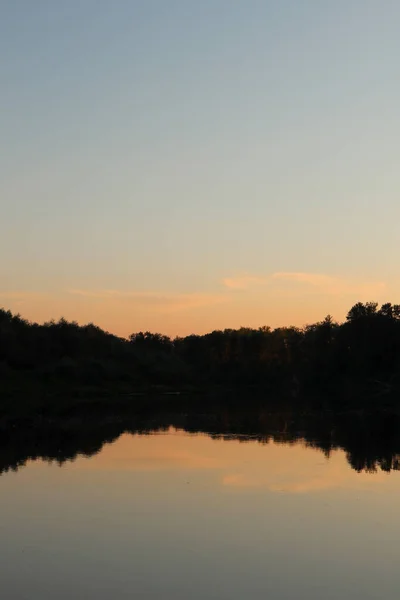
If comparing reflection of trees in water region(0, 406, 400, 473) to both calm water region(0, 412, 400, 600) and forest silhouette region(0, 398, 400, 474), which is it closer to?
forest silhouette region(0, 398, 400, 474)

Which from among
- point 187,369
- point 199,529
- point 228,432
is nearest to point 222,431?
point 228,432

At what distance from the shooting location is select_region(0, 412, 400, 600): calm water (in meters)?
17.8

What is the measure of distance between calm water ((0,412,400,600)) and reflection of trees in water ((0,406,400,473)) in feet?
6.39

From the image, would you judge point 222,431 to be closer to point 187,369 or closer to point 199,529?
point 199,529

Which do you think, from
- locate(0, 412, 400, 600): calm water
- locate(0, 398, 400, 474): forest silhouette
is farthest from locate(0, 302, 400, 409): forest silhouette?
locate(0, 412, 400, 600): calm water

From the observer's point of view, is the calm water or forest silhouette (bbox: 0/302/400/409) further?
forest silhouette (bbox: 0/302/400/409)

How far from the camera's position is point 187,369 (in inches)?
6452

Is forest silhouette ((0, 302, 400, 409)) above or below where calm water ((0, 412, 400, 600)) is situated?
above

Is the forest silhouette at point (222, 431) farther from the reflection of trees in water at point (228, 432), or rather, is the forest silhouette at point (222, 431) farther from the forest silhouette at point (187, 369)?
the forest silhouette at point (187, 369)

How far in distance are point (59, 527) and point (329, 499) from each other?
36.4 ft

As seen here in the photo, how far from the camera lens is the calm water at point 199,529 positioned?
17797 millimetres

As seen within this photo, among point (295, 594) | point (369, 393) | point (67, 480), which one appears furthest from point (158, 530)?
point (369, 393)

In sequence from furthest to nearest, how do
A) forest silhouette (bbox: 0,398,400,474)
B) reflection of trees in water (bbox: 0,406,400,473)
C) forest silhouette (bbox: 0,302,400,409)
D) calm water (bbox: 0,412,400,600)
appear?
forest silhouette (bbox: 0,302,400,409) < forest silhouette (bbox: 0,398,400,474) < reflection of trees in water (bbox: 0,406,400,473) < calm water (bbox: 0,412,400,600)

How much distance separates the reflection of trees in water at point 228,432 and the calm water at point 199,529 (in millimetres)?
1946
